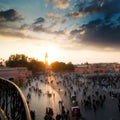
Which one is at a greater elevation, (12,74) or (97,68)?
(97,68)

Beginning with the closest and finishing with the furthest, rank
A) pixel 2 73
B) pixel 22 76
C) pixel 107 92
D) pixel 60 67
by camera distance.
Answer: pixel 107 92
pixel 2 73
pixel 22 76
pixel 60 67

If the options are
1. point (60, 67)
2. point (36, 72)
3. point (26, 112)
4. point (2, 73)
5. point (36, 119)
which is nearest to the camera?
point (26, 112)

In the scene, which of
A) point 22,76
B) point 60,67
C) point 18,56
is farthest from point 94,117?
point 60,67

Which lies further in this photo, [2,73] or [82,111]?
[2,73]

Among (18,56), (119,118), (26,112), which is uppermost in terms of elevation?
(18,56)

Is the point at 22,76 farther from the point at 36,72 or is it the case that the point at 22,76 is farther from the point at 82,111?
the point at 36,72

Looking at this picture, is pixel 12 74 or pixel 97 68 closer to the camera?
pixel 12 74

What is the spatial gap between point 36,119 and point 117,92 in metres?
22.7

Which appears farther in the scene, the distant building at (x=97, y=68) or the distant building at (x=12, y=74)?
the distant building at (x=97, y=68)

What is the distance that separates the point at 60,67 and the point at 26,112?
176 metres

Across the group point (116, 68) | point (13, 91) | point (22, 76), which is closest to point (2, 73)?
point (22, 76)

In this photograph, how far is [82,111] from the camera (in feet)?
90.8

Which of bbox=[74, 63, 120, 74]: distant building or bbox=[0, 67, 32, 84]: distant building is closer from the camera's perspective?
bbox=[0, 67, 32, 84]: distant building

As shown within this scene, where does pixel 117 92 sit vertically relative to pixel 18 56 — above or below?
below
